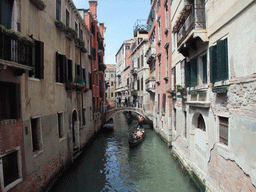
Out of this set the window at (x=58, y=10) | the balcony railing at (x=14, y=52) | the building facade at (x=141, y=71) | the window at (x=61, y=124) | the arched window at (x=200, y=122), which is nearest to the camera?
the balcony railing at (x=14, y=52)

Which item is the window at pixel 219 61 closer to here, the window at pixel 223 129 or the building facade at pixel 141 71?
the window at pixel 223 129

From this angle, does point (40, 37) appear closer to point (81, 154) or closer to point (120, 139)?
point (81, 154)

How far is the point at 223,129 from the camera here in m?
5.61

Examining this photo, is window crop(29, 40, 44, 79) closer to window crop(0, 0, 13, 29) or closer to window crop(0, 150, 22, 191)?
window crop(0, 0, 13, 29)

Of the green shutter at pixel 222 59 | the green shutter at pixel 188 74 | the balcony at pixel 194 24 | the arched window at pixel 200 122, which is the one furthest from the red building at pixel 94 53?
the green shutter at pixel 222 59

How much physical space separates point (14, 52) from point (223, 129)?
5879 millimetres

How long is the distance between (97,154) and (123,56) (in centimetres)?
3323

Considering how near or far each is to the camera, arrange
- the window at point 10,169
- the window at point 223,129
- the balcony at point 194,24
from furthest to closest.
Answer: the balcony at point 194,24
the window at point 223,129
the window at point 10,169

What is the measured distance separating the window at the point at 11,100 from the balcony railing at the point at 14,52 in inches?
28.0

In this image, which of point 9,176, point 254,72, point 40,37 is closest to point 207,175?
point 254,72

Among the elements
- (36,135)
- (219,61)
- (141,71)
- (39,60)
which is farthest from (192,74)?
(141,71)

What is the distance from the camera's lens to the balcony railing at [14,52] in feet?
15.7

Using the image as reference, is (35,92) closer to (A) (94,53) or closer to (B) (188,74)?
(B) (188,74)

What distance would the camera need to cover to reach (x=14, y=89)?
5.64 metres
